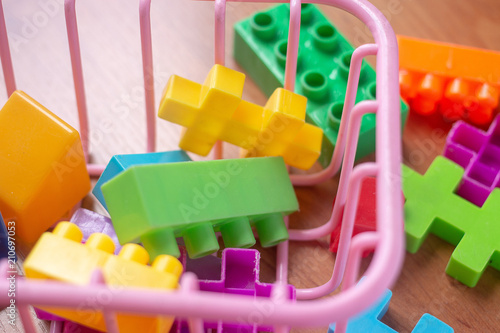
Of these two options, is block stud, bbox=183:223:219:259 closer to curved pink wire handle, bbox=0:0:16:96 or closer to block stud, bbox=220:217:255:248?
block stud, bbox=220:217:255:248

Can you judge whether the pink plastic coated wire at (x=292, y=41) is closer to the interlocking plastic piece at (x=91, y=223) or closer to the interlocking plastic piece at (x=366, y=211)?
the interlocking plastic piece at (x=366, y=211)

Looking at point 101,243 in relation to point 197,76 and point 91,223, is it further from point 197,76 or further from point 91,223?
point 197,76

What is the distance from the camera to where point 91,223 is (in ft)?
2.86

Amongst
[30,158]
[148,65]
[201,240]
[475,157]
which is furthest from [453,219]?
[30,158]

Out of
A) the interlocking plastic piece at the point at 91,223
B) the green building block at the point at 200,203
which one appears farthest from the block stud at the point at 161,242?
the interlocking plastic piece at the point at 91,223

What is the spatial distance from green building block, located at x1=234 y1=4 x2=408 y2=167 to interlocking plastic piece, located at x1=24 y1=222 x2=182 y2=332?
1.28ft

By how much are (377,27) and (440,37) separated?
47 centimetres

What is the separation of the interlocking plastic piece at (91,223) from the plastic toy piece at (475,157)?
0.53 meters

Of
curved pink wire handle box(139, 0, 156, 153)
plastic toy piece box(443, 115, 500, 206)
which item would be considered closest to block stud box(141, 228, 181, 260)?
curved pink wire handle box(139, 0, 156, 153)

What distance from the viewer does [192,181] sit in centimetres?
80

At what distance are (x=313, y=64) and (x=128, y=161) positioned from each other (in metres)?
0.37

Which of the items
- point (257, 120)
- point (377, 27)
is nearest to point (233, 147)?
point (257, 120)

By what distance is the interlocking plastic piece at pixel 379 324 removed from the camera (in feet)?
2.73

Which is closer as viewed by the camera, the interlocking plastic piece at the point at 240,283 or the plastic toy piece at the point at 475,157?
the interlocking plastic piece at the point at 240,283
